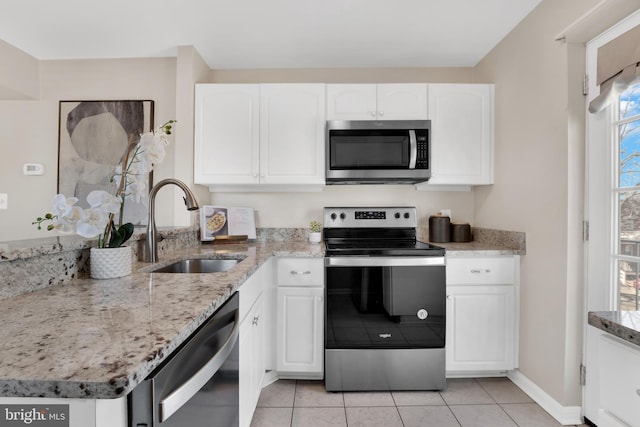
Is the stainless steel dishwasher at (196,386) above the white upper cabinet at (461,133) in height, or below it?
below

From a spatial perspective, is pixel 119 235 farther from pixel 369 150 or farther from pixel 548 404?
pixel 548 404

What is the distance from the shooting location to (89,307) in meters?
0.85

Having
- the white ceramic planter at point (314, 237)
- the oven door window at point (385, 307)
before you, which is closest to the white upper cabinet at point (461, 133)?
the oven door window at point (385, 307)

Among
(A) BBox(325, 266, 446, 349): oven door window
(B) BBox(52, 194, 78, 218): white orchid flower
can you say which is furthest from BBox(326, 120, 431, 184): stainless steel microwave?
(B) BBox(52, 194, 78, 218): white orchid flower

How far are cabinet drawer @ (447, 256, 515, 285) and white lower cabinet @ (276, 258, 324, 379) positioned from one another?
0.85 m

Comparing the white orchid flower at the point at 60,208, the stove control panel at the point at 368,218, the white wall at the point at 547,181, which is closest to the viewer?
the white orchid flower at the point at 60,208

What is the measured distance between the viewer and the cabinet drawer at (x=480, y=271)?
6.95 ft

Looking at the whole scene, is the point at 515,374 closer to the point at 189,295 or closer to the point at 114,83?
the point at 189,295

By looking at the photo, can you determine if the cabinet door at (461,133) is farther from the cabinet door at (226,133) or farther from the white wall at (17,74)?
the white wall at (17,74)

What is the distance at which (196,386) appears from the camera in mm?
720

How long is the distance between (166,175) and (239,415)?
78.7 inches

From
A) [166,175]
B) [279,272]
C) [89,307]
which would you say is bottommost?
[279,272]

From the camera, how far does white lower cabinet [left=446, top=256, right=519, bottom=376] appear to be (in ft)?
6.96

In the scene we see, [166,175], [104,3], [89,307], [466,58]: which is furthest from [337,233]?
[104,3]
